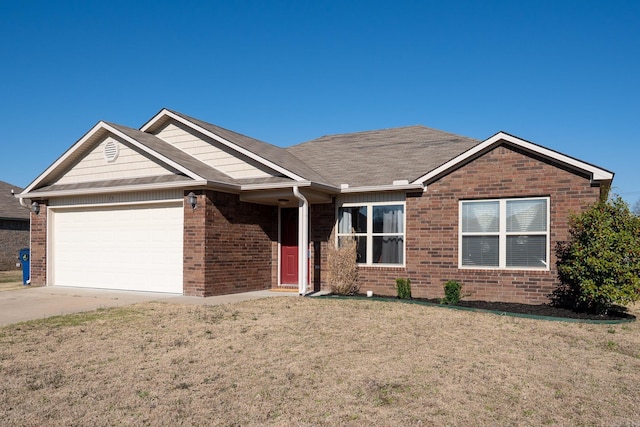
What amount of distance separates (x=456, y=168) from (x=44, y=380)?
31.8ft

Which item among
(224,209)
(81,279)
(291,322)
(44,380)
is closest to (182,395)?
(44,380)

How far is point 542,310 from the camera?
1095 centimetres

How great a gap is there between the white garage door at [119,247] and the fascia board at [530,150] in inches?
255

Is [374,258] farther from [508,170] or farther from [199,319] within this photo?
[199,319]

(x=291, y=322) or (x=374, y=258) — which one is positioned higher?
(x=374, y=258)

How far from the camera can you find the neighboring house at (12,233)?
77.3 ft

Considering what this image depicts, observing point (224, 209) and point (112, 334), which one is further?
point (224, 209)

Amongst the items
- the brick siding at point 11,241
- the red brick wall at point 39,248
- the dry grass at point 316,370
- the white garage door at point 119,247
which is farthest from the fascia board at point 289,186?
the brick siding at point 11,241

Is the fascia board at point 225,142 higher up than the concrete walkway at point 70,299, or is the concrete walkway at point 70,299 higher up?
the fascia board at point 225,142

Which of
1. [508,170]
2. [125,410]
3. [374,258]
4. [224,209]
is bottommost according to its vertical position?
[125,410]

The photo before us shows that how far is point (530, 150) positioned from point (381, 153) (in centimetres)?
557

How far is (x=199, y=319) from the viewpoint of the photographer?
31.8 feet

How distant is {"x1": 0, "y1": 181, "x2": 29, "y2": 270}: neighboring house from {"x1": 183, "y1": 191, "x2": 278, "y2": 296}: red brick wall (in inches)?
555

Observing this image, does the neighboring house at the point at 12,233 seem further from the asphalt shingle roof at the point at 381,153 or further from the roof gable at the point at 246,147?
the asphalt shingle roof at the point at 381,153
